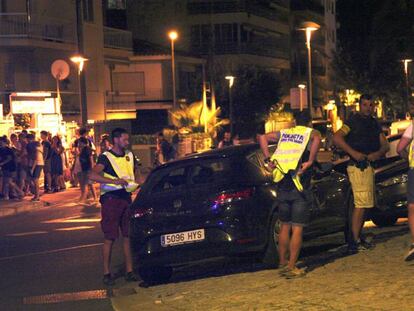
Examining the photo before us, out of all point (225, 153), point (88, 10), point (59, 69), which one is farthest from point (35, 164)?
point (88, 10)

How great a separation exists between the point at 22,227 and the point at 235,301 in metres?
11.0

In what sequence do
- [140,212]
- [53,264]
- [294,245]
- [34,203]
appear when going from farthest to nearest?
1. [34,203]
2. [53,264]
3. [140,212]
4. [294,245]

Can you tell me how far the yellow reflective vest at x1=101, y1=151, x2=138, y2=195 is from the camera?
36.9ft

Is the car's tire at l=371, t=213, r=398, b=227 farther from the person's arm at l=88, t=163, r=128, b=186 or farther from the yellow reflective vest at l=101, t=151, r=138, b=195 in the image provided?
the person's arm at l=88, t=163, r=128, b=186

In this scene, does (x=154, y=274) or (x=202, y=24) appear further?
(x=202, y=24)

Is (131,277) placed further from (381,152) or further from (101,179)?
(381,152)

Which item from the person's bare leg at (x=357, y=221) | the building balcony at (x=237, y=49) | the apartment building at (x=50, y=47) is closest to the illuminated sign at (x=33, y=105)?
the apartment building at (x=50, y=47)

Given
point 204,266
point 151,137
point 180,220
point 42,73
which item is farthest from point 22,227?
point 151,137

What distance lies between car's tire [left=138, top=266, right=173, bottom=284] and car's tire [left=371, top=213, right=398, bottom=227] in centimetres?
449

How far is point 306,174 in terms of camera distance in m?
10.2

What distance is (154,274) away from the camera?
11.1 meters

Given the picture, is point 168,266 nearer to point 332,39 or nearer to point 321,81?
point 321,81

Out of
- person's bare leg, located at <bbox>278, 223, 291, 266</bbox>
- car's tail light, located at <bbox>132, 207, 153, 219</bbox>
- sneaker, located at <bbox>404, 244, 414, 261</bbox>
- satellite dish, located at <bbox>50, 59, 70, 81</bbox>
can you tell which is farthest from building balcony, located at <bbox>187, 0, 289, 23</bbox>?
sneaker, located at <bbox>404, 244, 414, 261</bbox>

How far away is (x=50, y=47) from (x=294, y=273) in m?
32.8
